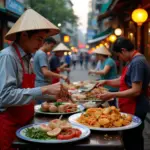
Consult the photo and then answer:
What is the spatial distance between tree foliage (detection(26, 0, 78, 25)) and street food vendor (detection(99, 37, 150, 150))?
3624 centimetres

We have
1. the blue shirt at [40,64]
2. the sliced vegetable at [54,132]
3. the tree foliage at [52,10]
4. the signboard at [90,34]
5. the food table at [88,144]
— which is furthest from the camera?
the signboard at [90,34]

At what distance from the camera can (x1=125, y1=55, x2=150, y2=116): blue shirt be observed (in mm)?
4035

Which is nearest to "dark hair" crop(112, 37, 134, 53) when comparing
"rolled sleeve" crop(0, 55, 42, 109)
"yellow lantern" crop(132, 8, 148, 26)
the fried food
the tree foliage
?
the fried food

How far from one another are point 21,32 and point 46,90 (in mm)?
726

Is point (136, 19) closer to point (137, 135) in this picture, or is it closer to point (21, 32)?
point (137, 135)

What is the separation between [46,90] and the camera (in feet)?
9.71

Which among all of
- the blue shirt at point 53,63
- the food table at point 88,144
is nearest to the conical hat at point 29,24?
the food table at point 88,144

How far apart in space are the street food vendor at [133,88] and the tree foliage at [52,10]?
36.2m

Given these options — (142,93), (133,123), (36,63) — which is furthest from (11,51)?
(36,63)

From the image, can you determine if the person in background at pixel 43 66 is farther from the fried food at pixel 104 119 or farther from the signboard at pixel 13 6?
the signboard at pixel 13 6

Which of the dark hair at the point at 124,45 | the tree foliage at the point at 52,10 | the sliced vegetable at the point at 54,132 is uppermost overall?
the tree foliage at the point at 52,10

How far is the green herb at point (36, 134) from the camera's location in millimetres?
2674

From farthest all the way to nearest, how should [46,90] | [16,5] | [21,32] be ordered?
1. [16,5]
2. [21,32]
3. [46,90]

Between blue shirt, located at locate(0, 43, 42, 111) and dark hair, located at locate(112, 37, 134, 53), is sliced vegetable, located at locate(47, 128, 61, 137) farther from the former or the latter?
dark hair, located at locate(112, 37, 134, 53)
